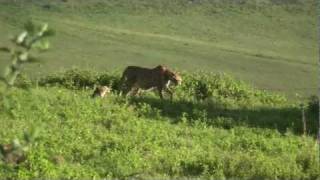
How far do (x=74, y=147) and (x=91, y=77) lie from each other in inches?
299

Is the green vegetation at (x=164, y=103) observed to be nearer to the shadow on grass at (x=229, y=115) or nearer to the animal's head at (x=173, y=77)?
the shadow on grass at (x=229, y=115)

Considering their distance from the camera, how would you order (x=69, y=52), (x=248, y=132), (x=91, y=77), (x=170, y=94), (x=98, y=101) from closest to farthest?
1. (x=248, y=132)
2. (x=98, y=101)
3. (x=170, y=94)
4. (x=91, y=77)
5. (x=69, y=52)

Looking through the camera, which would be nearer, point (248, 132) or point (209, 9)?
point (248, 132)

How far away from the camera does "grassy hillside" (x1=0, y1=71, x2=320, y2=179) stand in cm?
802

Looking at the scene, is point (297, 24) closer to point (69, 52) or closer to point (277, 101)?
point (69, 52)

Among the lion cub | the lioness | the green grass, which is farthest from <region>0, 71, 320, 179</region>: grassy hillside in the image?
the lioness

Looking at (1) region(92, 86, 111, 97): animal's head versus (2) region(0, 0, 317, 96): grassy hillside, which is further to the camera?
(2) region(0, 0, 317, 96): grassy hillside

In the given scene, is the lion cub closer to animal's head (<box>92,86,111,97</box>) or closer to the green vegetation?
animal's head (<box>92,86,111,97</box>)

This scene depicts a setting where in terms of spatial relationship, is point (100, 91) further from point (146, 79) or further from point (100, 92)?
point (146, 79)

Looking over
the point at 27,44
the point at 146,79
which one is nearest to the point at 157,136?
the point at 146,79

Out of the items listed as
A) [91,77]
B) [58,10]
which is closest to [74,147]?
[91,77]

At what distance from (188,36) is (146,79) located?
1735cm

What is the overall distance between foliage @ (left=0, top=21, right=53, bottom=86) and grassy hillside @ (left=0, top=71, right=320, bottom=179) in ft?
8.55

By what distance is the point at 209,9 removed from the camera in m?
36.5
